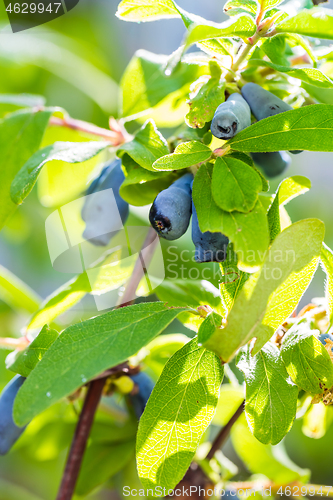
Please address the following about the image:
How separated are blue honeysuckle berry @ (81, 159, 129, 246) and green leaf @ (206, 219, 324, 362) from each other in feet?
0.92

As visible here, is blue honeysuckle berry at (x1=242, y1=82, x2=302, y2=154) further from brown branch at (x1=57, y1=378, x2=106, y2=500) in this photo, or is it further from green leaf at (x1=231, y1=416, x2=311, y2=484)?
green leaf at (x1=231, y1=416, x2=311, y2=484)

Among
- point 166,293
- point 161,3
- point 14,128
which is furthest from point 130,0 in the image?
point 166,293

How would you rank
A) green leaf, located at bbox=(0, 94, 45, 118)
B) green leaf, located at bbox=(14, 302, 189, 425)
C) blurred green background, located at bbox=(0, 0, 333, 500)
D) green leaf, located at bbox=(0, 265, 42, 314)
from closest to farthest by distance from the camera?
green leaf, located at bbox=(14, 302, 189, 425), green leaf, located at bbox=(0, 94, 45, 118), green leaf, located at bbox=(0, 265, 42, 314), blurred green background, located at bbox=(0, 0, 333, 500)

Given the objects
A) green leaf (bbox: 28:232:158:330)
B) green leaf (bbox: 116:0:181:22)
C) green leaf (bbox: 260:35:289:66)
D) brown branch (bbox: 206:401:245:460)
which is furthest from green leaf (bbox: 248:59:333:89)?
brown branch (bbox: 206:401:245:460)

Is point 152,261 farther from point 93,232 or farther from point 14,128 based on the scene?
point 14,128

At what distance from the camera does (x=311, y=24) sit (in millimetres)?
453

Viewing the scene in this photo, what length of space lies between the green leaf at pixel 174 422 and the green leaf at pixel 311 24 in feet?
1.19

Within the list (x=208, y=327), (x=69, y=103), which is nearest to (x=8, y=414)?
(x=208, y=327)

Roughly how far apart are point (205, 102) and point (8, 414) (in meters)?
0.49

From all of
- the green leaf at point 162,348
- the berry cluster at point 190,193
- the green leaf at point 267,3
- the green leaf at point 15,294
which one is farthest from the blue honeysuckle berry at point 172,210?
the green leaf at point 15,294

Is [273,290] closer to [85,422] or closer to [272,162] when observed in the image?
[272,162]

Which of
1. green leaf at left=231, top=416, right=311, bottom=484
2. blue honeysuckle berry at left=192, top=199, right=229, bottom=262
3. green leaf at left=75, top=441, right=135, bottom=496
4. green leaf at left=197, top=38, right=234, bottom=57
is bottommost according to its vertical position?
green leaf at left=231, top=416, right=311, bottom=484

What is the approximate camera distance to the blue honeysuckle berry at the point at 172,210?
0.49m

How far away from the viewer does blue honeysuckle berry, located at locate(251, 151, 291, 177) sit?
62 cm
